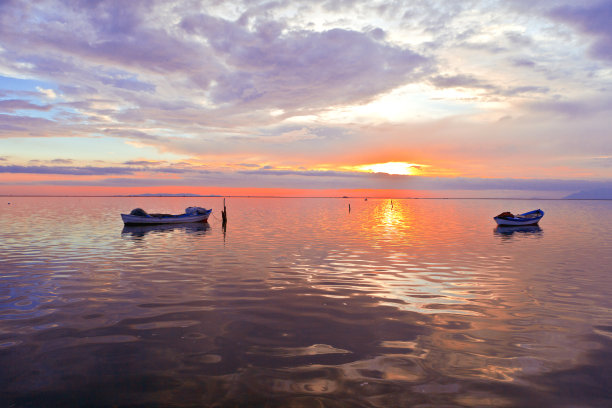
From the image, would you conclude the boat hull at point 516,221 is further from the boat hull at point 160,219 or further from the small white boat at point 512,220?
the boat hull at point 160,219

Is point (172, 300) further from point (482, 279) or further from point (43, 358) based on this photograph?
point (482, 279)

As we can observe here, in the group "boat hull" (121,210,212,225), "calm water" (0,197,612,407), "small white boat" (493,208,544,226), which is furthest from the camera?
"small white boat" (493,208,544,226)

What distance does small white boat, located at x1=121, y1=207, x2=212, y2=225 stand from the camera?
1881 inches

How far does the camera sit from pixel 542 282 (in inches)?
688

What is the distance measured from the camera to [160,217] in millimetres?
51062

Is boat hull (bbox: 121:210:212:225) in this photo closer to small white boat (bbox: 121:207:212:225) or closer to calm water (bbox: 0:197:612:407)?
small white boat (bbox: 121:207:212:225)

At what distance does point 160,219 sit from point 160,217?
0.40 metres

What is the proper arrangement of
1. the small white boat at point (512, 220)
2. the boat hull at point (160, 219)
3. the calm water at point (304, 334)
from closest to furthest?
the calm water at point (304, 334) → the boat hull at point (160, 219) → the small white boat at point (512, 220)

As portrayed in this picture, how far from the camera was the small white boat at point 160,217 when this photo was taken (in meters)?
47.8

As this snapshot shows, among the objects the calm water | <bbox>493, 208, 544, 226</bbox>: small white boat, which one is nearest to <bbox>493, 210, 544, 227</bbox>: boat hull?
<bbox>493, 208, 544, 226</bbox>: small white boat

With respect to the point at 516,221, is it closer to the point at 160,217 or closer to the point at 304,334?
the point at 304,334

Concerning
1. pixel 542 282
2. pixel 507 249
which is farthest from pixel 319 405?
pixel 507 249

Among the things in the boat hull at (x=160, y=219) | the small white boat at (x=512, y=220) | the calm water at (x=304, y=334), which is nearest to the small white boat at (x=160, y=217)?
the boat hull at (x=160, y=219)

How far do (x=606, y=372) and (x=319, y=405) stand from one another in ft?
23.1
